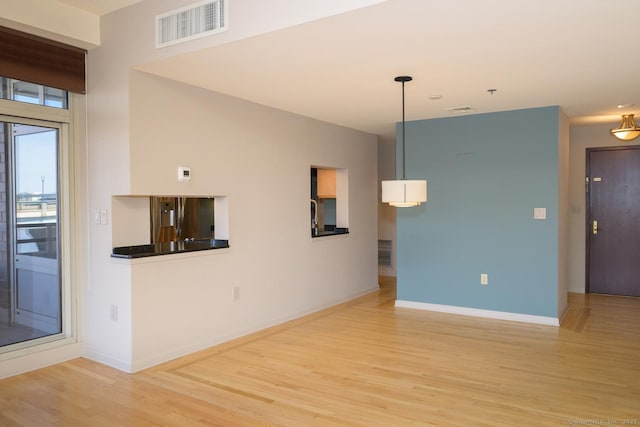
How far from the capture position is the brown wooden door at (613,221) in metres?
6.73

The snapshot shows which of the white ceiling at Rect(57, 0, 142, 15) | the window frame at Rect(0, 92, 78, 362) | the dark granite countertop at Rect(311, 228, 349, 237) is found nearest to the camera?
the white ceiling at Rect(57, 0, 142, 15)

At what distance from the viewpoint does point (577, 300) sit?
21.4 feet

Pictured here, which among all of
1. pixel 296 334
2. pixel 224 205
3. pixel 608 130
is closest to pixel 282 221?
pixel 224 205

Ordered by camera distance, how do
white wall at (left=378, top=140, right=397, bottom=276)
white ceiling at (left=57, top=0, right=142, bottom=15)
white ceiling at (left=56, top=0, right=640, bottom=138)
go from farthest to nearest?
→ white wall at (left=378, top=140, right=397, bottom=276) < white ceiling at (left=57, top=0, right=142, bottom=15) < white ceiling at (left=56, top=0, right=640, bottom=138)

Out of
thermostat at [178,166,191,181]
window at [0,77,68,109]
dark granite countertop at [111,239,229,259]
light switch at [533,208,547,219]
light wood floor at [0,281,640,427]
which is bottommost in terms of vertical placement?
light wood floor at [0,281,640,427]

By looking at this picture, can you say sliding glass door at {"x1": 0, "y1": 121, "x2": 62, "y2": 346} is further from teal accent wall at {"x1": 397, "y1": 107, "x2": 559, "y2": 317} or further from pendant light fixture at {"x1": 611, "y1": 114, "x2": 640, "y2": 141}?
pendant light fixture at {"x1": 611, "y1": 114, "x2": 640, "y2": 141}

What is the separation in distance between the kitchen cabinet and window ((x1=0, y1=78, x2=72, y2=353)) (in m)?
3.68

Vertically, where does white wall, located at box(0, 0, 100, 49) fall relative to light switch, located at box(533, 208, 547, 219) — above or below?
above

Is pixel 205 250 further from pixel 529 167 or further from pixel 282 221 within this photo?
pixel 529 167

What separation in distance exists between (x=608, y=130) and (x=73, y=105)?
6663 millimetres

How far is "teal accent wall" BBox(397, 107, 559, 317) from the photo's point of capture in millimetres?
5293

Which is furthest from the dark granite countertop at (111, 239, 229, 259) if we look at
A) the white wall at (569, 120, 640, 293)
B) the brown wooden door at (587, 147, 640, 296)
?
the brown wooden door at (587, 147, 640, 296)

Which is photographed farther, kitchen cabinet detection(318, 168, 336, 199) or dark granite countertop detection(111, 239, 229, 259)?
kitchen cabinet detection(318, 168, 336, 199)

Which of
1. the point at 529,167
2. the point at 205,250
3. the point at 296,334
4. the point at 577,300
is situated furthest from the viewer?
the point at 577,300
